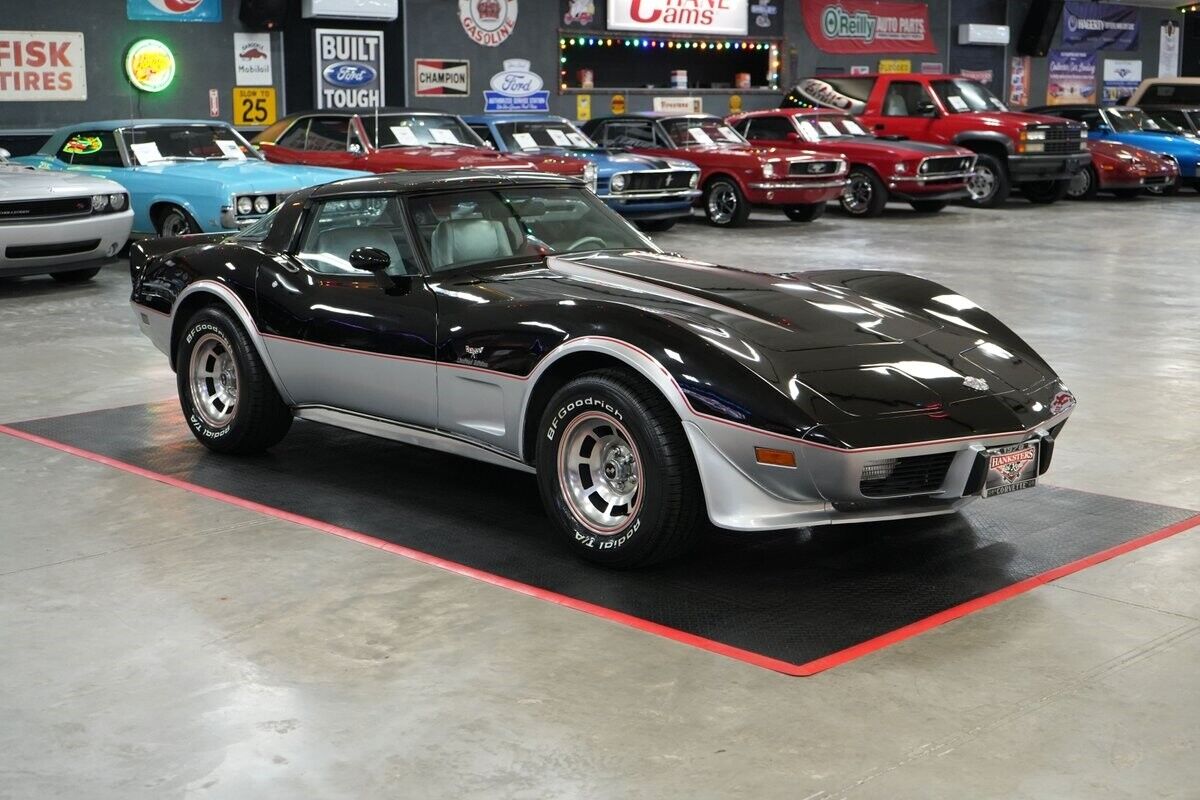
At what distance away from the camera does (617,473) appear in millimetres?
4863

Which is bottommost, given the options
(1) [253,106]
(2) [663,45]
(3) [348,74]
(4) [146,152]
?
(4) [146,152]

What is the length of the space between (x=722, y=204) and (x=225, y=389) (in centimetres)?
1255

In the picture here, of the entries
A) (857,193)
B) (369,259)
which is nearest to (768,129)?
(857,193)

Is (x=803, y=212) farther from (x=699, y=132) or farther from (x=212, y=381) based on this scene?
(x=212, y=381)

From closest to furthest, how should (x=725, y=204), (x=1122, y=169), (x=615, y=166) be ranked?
(x=615, y=166) < (x=725, y=204) < (x=1122, y=169)

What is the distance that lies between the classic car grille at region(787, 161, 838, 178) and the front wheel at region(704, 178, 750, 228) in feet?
2.25

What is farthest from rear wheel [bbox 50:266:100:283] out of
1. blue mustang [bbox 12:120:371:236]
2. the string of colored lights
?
the string of colored lights

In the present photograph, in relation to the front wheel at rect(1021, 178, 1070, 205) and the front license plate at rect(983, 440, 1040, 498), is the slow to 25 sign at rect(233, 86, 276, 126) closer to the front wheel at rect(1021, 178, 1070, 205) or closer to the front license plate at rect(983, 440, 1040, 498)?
the front wheel at rect(1021, 178, 1070, 205)

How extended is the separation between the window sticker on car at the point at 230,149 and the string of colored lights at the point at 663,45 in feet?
39.9

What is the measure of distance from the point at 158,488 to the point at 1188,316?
306 inches

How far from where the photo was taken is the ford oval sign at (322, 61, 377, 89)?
2188 cm

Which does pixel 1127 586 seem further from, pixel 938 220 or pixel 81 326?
pixel 938 220

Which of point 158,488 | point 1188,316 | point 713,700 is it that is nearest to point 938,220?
point 1188,316

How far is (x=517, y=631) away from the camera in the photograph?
4270 millimetres
